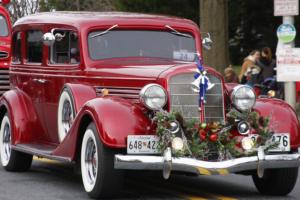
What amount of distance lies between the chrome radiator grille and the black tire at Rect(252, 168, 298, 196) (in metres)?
0.85

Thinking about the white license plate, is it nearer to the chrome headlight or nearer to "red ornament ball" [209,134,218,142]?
the chrome headlight

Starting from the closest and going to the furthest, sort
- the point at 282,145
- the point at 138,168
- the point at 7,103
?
the point at 138,168 < the point at 282,145 < the point at 7,103

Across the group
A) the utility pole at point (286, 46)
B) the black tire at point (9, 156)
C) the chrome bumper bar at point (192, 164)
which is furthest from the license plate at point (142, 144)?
the utility pole at point (286, 46)

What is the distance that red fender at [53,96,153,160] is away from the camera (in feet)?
28.3

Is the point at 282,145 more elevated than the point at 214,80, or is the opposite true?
the point at 214,80

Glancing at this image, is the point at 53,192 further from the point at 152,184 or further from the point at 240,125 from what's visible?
Result: the point at 240,125

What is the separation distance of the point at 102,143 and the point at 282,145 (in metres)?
1.78

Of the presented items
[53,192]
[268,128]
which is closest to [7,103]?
[53,192]

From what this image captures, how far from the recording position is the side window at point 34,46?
37.9ft

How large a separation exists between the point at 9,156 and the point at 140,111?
3270mm

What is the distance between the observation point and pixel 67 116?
10.2 metres

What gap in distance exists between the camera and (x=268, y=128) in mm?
8938

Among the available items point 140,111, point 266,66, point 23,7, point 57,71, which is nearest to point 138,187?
point 140,111

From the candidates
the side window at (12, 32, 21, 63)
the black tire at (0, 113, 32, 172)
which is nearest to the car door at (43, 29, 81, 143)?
the black tire at (0, 113, 32, 172)
